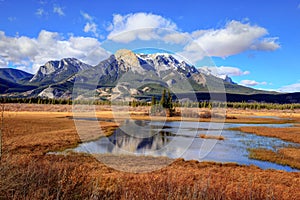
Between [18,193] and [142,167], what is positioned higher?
[18,193]

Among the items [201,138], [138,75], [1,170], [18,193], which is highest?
[138,75]

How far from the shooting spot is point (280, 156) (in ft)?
79.3

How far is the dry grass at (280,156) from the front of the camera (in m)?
21.7

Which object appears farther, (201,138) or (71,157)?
(201,138)

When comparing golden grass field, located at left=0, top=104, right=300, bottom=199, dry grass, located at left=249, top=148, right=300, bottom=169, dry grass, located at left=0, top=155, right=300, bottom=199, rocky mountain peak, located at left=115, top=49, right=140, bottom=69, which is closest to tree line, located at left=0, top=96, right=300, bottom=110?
dry grass, located at left=249, top=148, right=300, bottom=169

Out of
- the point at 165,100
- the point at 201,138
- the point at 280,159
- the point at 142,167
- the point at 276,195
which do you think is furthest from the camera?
the point at 165,100

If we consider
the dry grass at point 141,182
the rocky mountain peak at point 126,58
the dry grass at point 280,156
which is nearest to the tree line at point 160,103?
the dry grass at point 280,156

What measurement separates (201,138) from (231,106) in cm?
16229

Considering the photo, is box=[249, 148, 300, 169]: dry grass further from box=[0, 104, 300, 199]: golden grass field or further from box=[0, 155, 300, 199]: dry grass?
box=[0, 155, 300, 199]: dry grass

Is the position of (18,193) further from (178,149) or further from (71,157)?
(178,149)

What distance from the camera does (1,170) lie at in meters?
6.94

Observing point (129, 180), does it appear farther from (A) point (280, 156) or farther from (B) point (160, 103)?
(B) point (160, 103)

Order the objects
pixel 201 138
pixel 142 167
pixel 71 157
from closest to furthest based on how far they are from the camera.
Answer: pixel 142 167
pixel 71 157
pixel 201 138

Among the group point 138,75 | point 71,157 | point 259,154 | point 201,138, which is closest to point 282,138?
point 201,138
